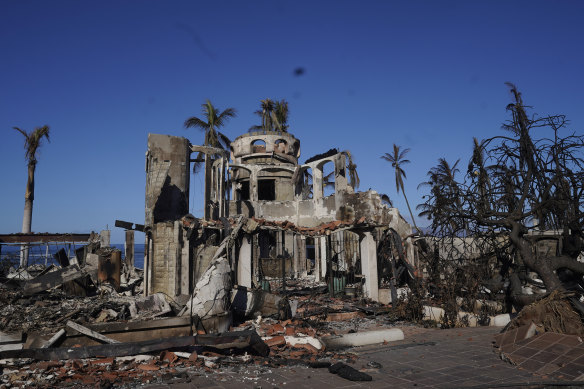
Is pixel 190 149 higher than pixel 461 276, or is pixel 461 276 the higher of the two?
pixel 190 149

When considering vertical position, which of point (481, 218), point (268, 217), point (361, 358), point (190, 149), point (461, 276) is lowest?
point (361, 358)

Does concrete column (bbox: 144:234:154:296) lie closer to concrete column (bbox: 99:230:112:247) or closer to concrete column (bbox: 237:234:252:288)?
concrete column (bbox: 237:234:252:288)

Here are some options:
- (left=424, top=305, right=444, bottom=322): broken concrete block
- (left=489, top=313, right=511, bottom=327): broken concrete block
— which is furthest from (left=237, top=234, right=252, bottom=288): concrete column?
(left=489, top=313, right=511, bottom=327): broken concrete block

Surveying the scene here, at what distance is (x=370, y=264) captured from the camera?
15.5 meters

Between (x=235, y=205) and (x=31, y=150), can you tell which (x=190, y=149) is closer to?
(x=235, y=205)

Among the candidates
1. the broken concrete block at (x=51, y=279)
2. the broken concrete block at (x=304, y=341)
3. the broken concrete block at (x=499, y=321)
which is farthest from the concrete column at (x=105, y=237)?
the broken concrete block at (x=499, y=321)

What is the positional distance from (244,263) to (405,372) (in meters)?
9.06

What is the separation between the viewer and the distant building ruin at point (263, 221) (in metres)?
15.7

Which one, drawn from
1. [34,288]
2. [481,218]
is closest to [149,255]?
[34,288]

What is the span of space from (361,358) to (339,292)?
9.28 meters

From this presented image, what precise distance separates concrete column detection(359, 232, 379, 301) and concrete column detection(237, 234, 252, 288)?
4559mm

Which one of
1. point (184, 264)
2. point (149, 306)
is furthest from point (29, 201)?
point (149, 306)

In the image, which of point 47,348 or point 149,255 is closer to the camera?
point 47,348

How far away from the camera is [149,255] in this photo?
1819cm
